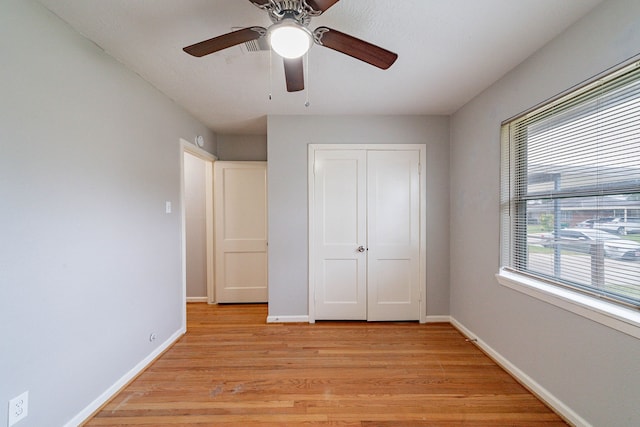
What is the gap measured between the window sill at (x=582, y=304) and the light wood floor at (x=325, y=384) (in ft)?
2.38

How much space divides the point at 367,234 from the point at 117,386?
2.57 m

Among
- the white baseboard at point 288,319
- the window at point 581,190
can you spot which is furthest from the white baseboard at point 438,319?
the white baseboard at point 288,319

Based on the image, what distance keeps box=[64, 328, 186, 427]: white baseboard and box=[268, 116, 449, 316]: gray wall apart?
3.61 ft

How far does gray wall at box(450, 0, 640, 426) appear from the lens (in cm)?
133

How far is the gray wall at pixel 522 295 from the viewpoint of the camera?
1330 millimetres

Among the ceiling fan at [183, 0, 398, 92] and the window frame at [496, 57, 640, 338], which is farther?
the window frame at [496, 57, 640, 338]

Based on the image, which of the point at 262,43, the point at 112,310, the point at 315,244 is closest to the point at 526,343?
the point at 315,244

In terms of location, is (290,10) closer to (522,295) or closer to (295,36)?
(295,36)

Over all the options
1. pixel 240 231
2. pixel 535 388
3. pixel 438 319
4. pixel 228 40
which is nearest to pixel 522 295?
pixel 535 388

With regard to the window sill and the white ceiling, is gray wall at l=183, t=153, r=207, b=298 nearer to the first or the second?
the white ceiling

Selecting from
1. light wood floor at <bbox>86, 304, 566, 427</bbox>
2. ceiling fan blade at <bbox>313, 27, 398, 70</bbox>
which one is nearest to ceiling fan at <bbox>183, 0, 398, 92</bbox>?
ceiling fan blade at <bbox>313, 27, 398, 70</bbox>

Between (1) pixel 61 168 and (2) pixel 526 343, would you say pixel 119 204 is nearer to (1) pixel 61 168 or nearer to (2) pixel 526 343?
(1) pixel 61 168

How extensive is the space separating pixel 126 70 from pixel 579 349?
12.0 feet

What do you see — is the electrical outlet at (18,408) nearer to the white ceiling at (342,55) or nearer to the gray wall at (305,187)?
the gray wall at (305,187)
